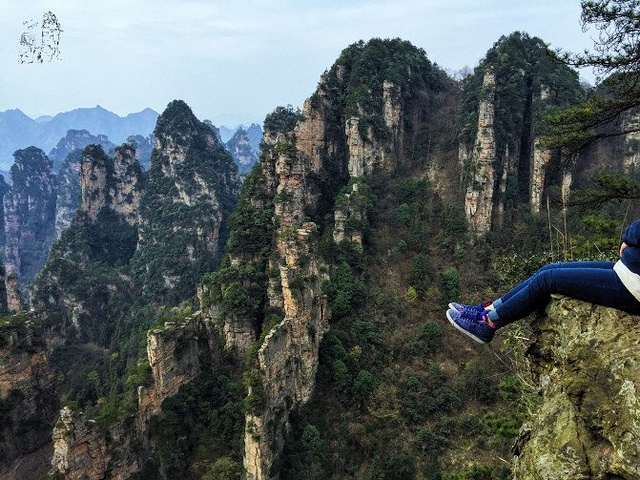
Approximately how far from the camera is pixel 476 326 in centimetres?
462

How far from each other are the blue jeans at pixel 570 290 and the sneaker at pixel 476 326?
0.48 feet

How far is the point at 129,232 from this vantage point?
206 feet

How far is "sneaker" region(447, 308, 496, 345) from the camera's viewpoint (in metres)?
4.59

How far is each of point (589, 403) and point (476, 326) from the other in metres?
1.29

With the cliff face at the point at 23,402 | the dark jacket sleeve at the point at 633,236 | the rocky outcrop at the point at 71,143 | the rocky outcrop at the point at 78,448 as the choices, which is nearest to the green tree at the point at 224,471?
the rocky outcrop at the point at 78,448

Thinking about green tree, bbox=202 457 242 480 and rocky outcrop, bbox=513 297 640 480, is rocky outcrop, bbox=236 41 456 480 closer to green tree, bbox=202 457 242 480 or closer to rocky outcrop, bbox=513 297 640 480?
green tree, bbox=202 457 242 480

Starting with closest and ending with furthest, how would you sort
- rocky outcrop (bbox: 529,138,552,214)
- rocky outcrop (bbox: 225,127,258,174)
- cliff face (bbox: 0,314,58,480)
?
cliff face (bbox: 0,314,58,480)
rocky outcrop (bbox: 529,138,552,214)
rocky outcrop (bbox: 225,127,258,174)

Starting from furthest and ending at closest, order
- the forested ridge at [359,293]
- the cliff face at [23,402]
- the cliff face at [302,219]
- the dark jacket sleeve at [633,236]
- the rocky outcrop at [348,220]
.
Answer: the rocky outcrop at [348,220] < the cliff face at [23,402] < the cliff face at [302,219] < the forested ridge at [359,293] < the dark jacket sleeve at [633,236]

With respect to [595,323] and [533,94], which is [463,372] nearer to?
[595,323]

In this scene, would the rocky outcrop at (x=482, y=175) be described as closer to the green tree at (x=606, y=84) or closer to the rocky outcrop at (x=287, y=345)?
the rocky outcrop at (x=287, y=345)

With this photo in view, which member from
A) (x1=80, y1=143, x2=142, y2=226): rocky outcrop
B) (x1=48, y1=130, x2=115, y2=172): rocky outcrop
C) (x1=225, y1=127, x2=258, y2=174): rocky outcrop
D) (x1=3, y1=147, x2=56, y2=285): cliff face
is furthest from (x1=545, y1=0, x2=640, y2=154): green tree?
(x1=48, y1=130, x2=115, y2=172): rocky outcrop

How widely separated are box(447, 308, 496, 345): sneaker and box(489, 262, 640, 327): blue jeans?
0.15 metres

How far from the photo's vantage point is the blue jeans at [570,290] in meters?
3.58

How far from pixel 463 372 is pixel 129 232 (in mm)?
53770
